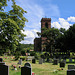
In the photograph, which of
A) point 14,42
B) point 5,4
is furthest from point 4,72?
point 5,4

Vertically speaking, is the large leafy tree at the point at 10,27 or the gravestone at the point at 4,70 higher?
the large leafy tree at the point at 10,27

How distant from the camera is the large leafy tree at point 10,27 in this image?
12.6 meters

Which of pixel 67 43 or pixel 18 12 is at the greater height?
pixel 18 12

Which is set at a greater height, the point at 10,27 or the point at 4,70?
the point at 10,27

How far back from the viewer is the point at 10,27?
12.6m

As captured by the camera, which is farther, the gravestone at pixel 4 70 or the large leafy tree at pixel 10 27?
the large leafy tree at pixel 10 27

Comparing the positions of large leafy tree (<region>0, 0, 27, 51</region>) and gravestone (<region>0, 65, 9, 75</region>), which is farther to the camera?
large leafy tree (<region>0, 0, 27, 51</region>)

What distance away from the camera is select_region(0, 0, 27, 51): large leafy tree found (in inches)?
496

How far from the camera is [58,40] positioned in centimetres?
3428

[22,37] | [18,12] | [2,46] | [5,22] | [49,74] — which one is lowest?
[49,74]

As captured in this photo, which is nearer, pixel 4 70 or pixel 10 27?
pixel 4 70

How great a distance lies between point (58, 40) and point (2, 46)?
23.0 m

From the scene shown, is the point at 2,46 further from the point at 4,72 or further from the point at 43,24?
the point at 43,24

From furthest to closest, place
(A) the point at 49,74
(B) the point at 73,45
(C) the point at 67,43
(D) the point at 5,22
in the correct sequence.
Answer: (C) the point at 67,43
(B) the point at 73,45
(D) the point at 5,22
(A) the point at 49,74
